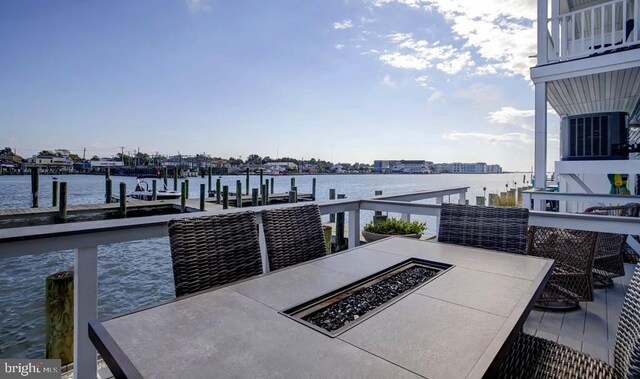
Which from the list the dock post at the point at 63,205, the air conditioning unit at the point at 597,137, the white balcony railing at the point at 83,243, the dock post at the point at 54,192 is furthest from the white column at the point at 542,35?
the dock post at the point at 54,192

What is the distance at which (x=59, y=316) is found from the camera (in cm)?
217

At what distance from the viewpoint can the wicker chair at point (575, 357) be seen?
1024mm

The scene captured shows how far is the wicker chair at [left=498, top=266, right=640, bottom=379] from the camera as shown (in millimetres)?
1024

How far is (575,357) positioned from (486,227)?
0.92 m

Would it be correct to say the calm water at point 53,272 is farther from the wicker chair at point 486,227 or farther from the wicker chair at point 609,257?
the wicker chair at point 486,227

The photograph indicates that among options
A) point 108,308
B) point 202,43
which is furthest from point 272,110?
point 108,308

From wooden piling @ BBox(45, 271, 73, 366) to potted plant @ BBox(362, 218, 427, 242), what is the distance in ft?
8.31

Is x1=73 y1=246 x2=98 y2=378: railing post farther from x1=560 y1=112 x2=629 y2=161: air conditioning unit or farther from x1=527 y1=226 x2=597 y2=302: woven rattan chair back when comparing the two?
x1=560 y1=112 x2=629 y2=161: air conditioning unit

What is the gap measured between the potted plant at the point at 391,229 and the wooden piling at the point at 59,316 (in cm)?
253

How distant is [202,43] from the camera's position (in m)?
8.29

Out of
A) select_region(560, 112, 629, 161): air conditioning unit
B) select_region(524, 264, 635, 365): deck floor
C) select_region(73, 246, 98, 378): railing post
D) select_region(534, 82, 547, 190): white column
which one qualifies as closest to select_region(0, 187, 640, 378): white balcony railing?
select_region(73, 246, 98, 378): railing post

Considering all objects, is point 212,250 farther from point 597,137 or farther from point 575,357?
point 597,137

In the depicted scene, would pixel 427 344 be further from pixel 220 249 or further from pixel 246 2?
pixel 246 2

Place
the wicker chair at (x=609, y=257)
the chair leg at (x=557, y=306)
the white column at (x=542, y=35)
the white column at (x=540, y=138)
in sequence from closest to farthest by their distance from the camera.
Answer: the chair leg at (x=557, y=306) < the wicker chair at (x=609, y=257) < the white column at (x=540, y=138) < the white column at (x=542, y=35)
